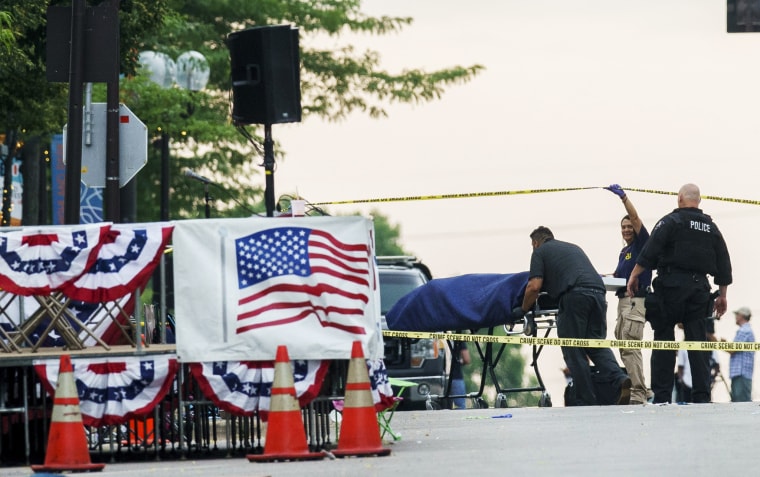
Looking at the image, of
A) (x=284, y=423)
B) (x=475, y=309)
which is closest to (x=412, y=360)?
(x=475, y=309)

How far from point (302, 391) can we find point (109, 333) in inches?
72.6

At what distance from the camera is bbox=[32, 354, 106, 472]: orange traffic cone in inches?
505

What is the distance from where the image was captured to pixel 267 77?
20.0 m

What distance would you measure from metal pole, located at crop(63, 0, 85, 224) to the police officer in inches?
214

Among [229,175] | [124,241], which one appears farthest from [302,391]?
[229,175]

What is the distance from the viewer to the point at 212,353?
1341cm

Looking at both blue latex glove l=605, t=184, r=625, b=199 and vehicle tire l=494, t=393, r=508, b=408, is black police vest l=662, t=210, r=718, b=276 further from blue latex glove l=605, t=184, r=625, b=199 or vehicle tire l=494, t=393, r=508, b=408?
vehicle tire l=494, t=393, r=508, b=408

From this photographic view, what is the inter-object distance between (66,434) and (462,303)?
8.12m

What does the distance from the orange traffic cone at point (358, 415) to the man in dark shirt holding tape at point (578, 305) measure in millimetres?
6139

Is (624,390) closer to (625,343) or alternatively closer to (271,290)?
(625,343)

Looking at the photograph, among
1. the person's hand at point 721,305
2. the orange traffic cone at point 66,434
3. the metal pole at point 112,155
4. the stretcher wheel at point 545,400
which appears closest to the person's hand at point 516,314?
the stretcher wheel at point 545,400

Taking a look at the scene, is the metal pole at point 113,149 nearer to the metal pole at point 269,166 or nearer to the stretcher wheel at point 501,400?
the metal pole at point 269,166

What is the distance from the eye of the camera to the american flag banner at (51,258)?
13555 millimetres

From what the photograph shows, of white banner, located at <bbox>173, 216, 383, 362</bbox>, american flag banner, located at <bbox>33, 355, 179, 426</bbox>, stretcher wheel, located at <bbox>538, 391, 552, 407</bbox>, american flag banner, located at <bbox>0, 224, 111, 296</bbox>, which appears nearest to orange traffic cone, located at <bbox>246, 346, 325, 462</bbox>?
white banner, located at <bbox>173, 216, 383, 362</bbox>
